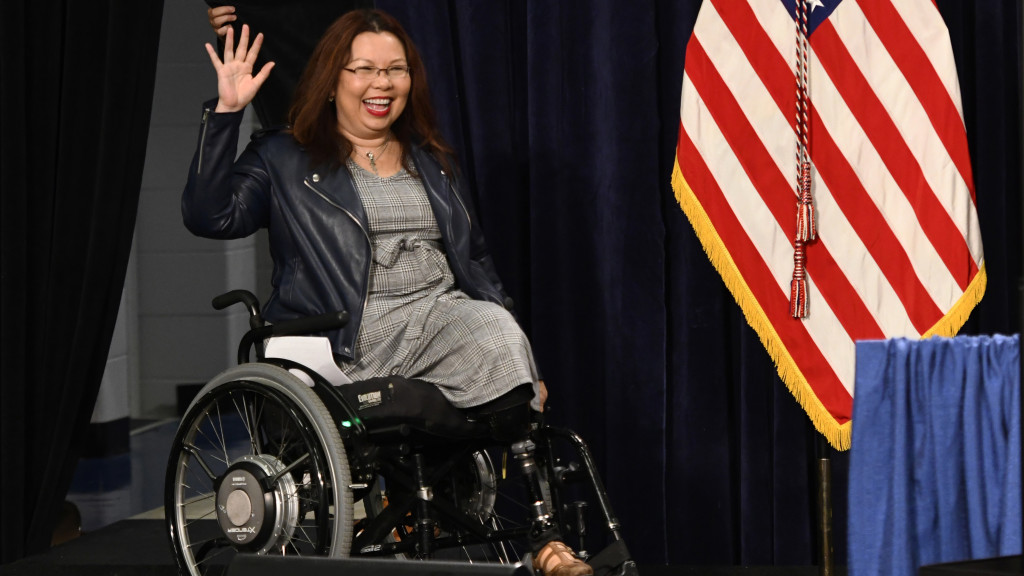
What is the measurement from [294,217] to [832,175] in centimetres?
128

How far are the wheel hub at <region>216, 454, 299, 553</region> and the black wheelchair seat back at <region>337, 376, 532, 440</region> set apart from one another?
188 millimetres

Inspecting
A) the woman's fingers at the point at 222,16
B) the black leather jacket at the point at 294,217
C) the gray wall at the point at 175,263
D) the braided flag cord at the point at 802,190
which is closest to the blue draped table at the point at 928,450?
the black leather jacket at the point at 294,217

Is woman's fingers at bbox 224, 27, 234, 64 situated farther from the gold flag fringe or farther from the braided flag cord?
the braided flag cord

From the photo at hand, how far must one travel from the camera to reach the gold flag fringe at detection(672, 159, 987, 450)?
295 centimetres

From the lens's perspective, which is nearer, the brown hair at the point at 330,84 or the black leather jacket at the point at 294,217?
the black leather jacket at the point at 294,217

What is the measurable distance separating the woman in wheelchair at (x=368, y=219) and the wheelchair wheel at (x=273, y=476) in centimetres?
11

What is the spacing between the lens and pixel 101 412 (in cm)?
512

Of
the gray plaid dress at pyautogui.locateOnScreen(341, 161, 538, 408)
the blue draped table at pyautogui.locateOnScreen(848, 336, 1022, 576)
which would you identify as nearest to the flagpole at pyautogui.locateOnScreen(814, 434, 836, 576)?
the gray plaid dress at pyautogui.locateOnScreen(341, 161, 538, 408)

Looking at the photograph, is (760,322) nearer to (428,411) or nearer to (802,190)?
(802,190)

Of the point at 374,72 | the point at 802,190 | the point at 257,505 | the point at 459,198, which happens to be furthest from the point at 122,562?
the point at 802,190

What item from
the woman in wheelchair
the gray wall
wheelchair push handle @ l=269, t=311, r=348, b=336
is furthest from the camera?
the gray wall

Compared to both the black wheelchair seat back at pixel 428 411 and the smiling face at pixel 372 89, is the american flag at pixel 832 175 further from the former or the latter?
the black wheelchair seat back at pixel 428 411

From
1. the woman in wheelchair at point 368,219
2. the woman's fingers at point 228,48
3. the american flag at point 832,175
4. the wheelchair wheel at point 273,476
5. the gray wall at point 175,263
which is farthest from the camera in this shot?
the gray wall at point 175,263

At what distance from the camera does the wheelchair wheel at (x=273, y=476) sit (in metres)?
2.14
